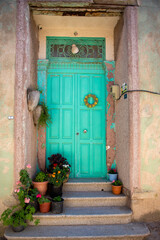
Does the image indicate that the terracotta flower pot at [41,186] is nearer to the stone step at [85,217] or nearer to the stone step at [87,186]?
the stone step at [85,217]

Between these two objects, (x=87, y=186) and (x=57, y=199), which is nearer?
(x=57, y=199)

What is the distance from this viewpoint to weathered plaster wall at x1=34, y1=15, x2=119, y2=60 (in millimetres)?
4656

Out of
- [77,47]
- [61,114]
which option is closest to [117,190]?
[61,114]

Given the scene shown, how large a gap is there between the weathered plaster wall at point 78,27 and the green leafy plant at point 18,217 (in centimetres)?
336

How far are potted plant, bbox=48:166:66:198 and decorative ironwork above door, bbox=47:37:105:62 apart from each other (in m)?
2.70

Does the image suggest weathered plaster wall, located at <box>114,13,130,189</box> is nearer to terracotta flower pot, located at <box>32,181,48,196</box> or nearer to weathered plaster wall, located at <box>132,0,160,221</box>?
weathered plaster wall, located at <box>132,0,160,221</box>

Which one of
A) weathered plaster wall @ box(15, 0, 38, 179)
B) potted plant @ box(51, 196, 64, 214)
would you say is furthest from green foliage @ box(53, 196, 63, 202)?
weathered plaster wall @ box(15, 0, 38, 179)

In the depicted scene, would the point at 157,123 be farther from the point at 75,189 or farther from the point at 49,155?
the point at 49,155

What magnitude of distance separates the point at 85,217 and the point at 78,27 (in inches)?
164

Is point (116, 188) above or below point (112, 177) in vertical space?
below

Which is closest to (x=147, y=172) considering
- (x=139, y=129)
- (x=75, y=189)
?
(x=139, y=129)

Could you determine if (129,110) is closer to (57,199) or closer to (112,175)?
(112,175)

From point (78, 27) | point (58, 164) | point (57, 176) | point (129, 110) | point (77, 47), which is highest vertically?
point (78, 27)

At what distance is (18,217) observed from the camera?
345cm
